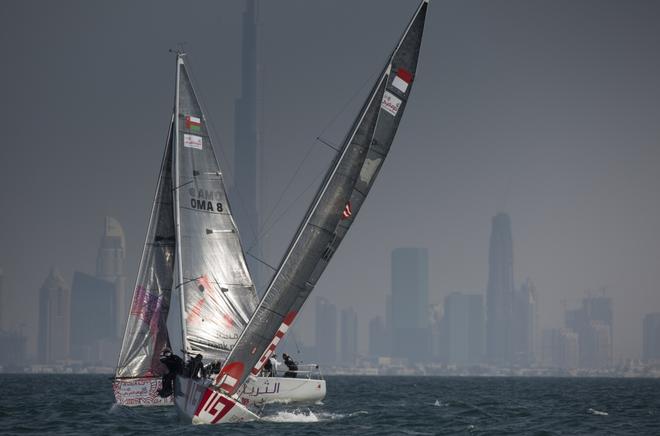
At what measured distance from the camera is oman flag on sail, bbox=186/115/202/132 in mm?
42188

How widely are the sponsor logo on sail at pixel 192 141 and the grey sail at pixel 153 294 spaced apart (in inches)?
97.0

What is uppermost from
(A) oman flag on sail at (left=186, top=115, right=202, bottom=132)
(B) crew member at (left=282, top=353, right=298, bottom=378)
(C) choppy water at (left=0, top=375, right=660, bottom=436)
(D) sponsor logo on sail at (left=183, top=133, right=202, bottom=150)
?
(A) oman flag on sail at (left=186, top=115, right=202, bottom=132)

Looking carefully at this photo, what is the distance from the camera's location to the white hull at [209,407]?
31141 mm

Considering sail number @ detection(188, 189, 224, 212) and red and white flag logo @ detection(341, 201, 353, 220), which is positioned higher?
sail number @ detection(188, 189, 224, 212)

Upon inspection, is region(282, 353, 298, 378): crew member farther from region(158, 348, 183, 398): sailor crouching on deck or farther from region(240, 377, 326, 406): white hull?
region(158, 348, 183, 398): sailor crouching on deck

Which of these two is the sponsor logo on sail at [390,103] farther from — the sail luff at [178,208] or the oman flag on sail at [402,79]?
the sail luff at [178,208]

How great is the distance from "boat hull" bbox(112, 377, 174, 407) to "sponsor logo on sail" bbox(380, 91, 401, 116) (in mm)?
15746

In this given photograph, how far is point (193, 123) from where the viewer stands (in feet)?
139

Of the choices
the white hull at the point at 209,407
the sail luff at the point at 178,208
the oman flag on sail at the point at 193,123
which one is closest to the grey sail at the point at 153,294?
the oman flag on sail at the point at 193,123

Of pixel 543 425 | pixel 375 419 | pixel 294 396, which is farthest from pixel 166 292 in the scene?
pixel 543 425

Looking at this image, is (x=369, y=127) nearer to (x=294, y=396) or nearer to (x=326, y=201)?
(x=326, y=201)

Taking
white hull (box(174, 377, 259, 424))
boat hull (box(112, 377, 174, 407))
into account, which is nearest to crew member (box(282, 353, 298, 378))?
boat hull (box(112, 377, 174, 407))

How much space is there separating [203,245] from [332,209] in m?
11.3

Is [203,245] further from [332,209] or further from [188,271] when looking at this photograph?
[332,209]
